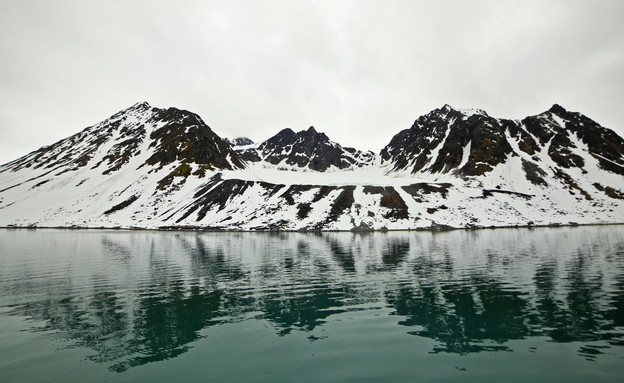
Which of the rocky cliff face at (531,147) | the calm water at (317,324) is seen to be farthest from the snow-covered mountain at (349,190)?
the calm water at (317,324)

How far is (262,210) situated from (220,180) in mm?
35493

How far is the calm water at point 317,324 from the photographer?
481 inches

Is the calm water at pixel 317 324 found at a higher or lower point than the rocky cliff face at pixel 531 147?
lower

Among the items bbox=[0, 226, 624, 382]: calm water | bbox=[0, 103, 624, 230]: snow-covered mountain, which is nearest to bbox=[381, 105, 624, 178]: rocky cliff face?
bbox=[0, 103, 624, 230]: snow-covered mountain

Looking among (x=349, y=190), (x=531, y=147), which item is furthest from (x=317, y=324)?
(x=531, y=147)

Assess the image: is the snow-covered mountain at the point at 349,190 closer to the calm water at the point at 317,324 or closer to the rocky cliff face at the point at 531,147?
the rocky cliff face at the point at 531,147

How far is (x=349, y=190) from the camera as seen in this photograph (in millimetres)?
134375

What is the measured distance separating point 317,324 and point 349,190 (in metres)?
118

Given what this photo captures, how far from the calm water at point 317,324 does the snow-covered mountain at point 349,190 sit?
78.9 m

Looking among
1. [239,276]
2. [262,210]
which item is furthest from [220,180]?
[239,276]

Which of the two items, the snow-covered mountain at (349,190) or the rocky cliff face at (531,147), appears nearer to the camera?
the snow-covered mountain at (349,190)

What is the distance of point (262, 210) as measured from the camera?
124 m

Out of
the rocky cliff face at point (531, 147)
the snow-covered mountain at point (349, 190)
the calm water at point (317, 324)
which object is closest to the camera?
the calm water at point (317, 324)

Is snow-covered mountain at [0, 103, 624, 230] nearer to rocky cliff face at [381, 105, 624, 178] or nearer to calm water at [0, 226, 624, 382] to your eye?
rocky cliff face at [381, 105, 624, 178]
